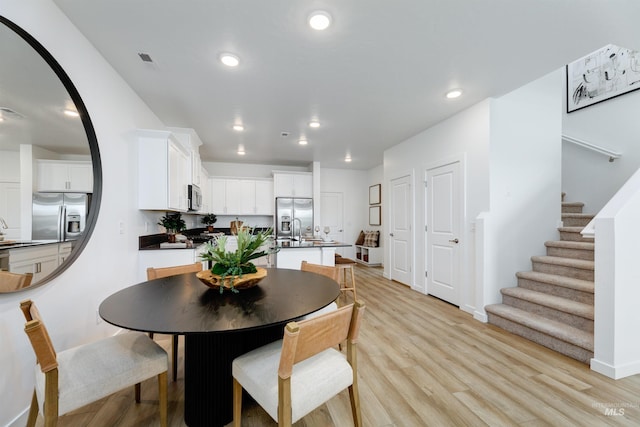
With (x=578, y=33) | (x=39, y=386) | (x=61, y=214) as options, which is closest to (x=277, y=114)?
(x=61, y=214)

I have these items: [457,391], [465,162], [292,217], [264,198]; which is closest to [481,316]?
[457,391]

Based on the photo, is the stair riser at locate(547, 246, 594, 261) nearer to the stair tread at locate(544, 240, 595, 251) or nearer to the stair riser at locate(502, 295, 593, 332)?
the stair tread at locate(544, 240, 595, 251)

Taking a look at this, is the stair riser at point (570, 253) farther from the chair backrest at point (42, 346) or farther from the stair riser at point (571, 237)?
the chair backrest at point (42, 346)

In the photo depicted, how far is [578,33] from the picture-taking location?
196 cm

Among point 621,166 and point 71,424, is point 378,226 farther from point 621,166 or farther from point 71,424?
point 71,424

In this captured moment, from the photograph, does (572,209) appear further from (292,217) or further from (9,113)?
(9,113)

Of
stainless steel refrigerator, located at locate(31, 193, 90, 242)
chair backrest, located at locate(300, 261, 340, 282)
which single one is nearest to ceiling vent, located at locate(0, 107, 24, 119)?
stainless steel refrigerator, located at locate(31, 193, 90, 242)

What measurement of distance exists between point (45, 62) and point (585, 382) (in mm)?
4315

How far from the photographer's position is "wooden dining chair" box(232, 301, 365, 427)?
39.6 inches

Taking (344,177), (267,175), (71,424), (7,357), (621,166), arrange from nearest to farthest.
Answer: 1. (7,357)
2. (71,424)
3. (621,166)
4. (267,175)
5. (344,177)

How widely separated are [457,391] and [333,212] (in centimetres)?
550

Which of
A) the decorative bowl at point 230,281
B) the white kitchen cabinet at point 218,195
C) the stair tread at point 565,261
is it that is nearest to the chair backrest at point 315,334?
the decorative bowl at point 230,281

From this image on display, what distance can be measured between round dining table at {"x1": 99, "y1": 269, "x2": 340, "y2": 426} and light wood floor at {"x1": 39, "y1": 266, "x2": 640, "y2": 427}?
0.84 feet

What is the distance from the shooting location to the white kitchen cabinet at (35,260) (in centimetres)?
136
